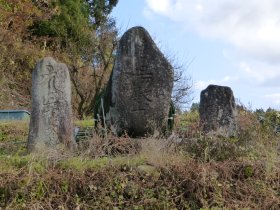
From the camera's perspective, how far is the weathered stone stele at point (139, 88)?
8367 millimetres

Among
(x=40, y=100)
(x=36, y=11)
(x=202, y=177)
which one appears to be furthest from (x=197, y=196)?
(x=36, y=11)

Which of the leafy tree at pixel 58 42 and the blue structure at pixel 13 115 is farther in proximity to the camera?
the leafy tree at pixel 58 42

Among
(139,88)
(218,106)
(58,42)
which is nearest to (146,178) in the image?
(139,88)

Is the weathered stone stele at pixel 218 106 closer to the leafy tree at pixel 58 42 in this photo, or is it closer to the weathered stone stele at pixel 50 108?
the weathered stone stele at pixel 50 108

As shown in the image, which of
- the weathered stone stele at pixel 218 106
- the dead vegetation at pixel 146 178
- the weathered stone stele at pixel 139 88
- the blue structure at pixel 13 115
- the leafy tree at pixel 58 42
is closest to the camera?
the dead vegetation at pixel 146 178

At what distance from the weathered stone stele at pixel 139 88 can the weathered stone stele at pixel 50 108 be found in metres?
0.81

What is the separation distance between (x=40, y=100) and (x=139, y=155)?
207 cm

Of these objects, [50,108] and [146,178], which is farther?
[50,108]

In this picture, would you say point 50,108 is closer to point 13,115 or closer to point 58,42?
point 13,115

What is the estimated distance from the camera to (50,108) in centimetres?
796

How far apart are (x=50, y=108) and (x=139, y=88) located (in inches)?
59.9

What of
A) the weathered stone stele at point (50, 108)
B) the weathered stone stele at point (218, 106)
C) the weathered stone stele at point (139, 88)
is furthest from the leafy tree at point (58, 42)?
the weathered stone stele at point (139, 88)

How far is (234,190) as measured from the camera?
6555 millimetres

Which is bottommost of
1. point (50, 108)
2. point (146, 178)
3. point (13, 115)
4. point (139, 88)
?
point (146, 178)
